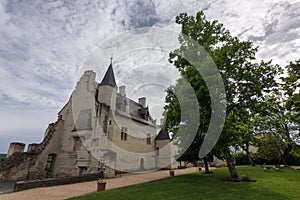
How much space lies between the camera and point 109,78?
20984mm

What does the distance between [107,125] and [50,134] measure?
22.4ft

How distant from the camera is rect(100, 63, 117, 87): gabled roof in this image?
20598 mm

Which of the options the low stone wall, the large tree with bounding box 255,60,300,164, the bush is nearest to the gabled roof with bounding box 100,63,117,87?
the low stone wall

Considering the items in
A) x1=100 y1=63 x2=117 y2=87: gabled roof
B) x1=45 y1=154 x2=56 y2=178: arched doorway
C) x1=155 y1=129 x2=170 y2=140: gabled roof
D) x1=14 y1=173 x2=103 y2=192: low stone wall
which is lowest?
x1=14 y1=173 x2=103 y2=192: low stone wall

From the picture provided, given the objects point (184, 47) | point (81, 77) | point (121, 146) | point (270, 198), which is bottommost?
point (270, 198)

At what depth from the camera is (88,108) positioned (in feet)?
64.8

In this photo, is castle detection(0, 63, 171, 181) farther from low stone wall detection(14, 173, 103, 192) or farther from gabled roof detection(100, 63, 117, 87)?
low stone wall detection(14, 173, 103, 192)

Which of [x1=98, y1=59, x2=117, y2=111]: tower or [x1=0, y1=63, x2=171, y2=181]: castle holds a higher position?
[x1=98, y1=59, x2=117, y2=111]: tower

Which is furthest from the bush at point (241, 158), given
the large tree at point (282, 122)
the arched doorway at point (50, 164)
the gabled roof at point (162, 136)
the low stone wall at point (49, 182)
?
the arched doorway at point (50, 164)

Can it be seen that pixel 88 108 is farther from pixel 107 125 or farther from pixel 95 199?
pixel 95 199

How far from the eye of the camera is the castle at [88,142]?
687 inches

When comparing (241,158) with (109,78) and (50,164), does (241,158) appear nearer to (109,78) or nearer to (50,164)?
(109,78)

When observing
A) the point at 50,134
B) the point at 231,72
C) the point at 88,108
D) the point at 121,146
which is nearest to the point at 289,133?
the point at 231,72

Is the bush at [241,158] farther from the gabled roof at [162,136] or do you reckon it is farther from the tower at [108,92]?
the tower at [108,92]
